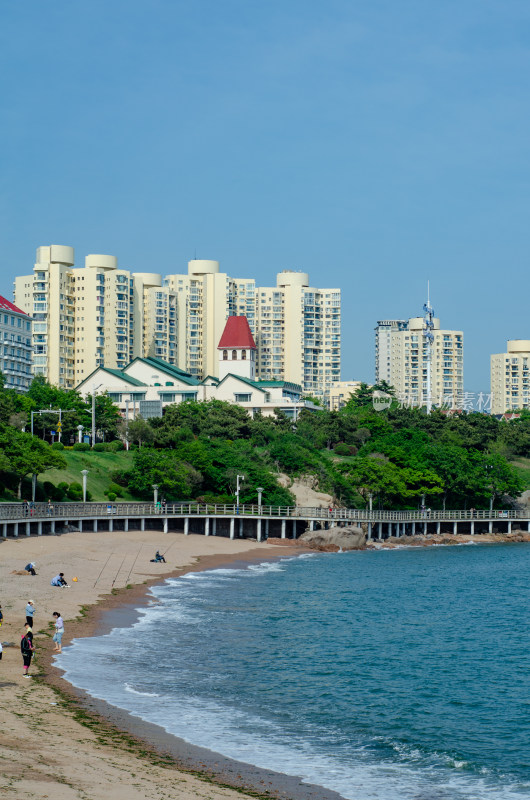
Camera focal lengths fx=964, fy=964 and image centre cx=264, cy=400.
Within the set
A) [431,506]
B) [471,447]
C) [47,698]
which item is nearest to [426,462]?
[431,506]

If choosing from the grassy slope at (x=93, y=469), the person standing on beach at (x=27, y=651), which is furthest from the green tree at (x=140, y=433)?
the person standing on beach at (x=27, y=651)

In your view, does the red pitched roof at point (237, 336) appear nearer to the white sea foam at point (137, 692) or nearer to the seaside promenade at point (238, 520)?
the seaside promenade at point (238, 520)

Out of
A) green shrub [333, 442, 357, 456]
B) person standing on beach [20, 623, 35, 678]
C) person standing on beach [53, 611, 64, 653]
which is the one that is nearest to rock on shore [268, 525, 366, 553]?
green shrub [333, 442, 357, 456]

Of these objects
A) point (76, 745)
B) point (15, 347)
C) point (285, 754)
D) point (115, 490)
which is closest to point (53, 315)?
point (15, 347)

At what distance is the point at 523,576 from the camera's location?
261 feet

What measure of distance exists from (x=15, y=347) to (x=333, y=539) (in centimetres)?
6495

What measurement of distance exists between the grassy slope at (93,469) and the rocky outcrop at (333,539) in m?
18.8

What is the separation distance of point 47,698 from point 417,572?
5234cm

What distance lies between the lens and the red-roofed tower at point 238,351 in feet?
537

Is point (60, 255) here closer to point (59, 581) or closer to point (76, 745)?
point (59, 581)

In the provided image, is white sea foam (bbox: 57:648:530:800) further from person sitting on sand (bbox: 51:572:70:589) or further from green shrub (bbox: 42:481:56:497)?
green shrub (bbox: 42:481:56:497)

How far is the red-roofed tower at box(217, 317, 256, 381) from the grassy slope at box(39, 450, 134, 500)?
50.9m

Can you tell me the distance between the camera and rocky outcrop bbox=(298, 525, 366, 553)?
94.3 m

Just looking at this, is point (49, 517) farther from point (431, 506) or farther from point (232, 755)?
point (431, 506)
